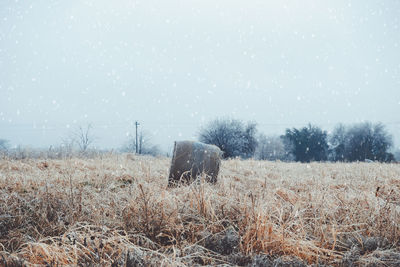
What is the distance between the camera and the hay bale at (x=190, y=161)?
189 inches

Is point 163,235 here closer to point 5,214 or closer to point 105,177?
point 5,214

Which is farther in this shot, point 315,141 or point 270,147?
→ point 270,147

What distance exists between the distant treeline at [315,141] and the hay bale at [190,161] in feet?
77.8

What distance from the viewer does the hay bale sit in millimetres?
4809

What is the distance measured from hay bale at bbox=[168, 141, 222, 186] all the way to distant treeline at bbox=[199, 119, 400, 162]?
934 inches

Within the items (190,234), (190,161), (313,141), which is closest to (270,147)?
(313,141)

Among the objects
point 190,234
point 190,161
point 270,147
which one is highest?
point 190,161

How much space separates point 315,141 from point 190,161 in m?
36.2

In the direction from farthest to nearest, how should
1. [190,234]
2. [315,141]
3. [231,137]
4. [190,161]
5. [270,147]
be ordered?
[270,147] → [315,141] → [231,137] → [190,161] → [190,234]

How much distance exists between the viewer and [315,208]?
99.4 inches

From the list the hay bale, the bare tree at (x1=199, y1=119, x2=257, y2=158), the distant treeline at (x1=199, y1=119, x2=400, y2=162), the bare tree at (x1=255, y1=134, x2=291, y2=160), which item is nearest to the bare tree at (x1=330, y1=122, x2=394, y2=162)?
the distant treeline at (x1=199, y1=119, x2=400, y2=162)

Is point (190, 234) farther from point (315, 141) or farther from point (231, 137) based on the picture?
point (315, 141)

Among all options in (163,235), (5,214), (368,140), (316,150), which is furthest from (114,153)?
(368,140)

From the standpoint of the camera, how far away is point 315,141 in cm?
3675
